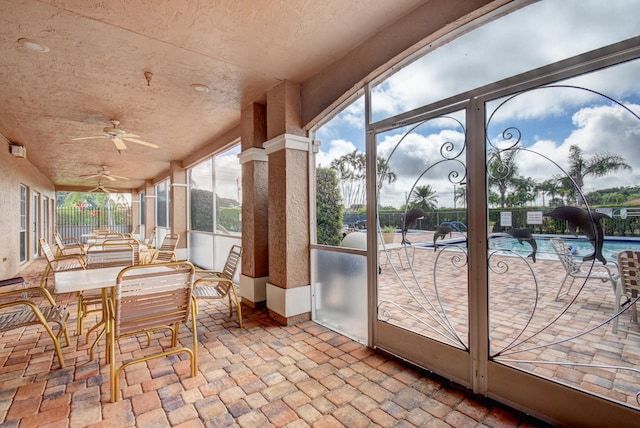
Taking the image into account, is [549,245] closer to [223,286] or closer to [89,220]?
[223,286]

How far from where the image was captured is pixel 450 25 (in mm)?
1979

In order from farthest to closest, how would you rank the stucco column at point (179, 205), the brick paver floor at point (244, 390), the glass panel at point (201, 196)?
the stucco column at point (179, 205) < the glass panel at point (201, 196) < the brick paver floor at point (244, 390)

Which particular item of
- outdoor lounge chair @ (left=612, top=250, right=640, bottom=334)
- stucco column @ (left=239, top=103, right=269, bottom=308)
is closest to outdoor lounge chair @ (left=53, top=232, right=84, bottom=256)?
stucco column @ (left=239, top=103, right=269, bottom=308)

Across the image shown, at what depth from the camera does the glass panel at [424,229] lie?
2.11 m

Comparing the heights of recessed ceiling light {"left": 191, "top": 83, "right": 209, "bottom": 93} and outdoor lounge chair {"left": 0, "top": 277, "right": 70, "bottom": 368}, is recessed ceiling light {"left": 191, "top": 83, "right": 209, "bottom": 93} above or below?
above

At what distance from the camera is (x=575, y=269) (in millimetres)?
1660

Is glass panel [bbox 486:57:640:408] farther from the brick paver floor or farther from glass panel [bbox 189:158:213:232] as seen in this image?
glass panel [bbox 189:158:213:232]

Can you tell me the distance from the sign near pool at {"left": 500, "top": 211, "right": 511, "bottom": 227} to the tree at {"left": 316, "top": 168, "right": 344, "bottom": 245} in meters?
1.56

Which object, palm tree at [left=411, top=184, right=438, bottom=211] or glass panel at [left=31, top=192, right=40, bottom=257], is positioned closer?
palm tree at [left=411, top=184, right=438, bottom=211]

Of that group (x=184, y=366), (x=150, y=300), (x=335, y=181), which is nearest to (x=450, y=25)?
(x=335, y=181)

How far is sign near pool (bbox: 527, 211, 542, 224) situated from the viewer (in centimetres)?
176

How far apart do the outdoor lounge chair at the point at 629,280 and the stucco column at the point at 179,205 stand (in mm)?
7782

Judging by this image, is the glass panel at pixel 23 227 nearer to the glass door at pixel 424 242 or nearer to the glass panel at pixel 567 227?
the glass door at pixel 424 242

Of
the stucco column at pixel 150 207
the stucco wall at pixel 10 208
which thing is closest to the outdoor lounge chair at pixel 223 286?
the stucco wall at pixel 10 208
